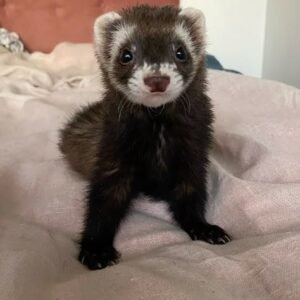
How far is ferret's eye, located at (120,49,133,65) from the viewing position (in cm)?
103

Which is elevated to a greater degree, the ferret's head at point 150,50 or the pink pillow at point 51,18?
the ferret's head at point 150,50

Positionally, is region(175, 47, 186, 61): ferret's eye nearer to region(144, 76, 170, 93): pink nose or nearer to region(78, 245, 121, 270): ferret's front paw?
region(144, 76, 170, 93): pink nose

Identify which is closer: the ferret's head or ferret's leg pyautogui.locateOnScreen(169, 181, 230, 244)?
the ferret's head

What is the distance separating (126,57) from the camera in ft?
3.40

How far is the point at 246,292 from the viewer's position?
88 cm

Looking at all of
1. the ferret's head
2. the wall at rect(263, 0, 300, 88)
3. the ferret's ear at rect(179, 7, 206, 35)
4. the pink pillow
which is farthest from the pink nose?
the pink pillow

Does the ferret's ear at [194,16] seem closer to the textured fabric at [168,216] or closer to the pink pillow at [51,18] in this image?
the textured fabric at [168,216]

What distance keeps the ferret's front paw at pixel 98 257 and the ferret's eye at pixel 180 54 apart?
40 cm

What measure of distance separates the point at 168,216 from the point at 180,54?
394 millimetres

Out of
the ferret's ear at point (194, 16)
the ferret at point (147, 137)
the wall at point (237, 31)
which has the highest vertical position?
the ferret's ear at point (194, 16)

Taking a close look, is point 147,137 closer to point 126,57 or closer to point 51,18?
point 126,57

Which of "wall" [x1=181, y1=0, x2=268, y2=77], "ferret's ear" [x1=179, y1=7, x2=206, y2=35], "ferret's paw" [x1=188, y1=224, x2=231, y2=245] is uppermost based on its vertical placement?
"ferret's ear" [x1=179, y1=7, x2=206, y2=35]

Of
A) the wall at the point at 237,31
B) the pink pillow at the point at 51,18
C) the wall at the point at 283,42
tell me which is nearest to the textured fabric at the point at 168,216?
the wall at the point at 283,42

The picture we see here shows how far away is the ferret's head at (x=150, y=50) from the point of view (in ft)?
3.16
